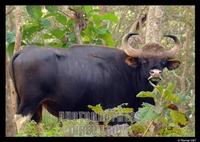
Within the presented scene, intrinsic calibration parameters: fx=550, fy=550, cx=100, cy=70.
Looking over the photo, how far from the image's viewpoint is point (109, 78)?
717 cm

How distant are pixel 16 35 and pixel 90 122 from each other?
5.22 feet

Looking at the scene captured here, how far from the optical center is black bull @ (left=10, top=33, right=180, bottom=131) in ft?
21.6

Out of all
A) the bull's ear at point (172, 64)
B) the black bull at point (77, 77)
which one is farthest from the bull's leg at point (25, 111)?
the bull's ear at point (172, 64)

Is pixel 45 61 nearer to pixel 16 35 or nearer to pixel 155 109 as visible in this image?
pixel 16 35

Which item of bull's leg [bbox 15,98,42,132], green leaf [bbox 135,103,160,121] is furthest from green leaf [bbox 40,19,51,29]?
green leaf [bbox 135,103,160,121]

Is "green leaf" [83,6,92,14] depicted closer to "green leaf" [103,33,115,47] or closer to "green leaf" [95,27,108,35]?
"green leaf" [95,27,108,35]

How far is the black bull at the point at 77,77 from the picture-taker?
6570 millimetres

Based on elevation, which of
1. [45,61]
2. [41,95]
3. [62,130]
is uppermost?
[45,61]

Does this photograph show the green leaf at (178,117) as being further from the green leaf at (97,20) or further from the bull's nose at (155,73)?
the green leaf at (97,20)

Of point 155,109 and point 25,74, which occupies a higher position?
point 25,74

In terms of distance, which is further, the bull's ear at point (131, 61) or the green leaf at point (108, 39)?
the green leaf at point (108, 39)

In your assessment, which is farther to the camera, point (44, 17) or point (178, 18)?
point (178, 18)

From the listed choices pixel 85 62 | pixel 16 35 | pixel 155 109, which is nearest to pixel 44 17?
pixel 16 35

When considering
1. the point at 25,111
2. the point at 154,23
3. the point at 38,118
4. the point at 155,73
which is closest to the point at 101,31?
the point at 154,23
